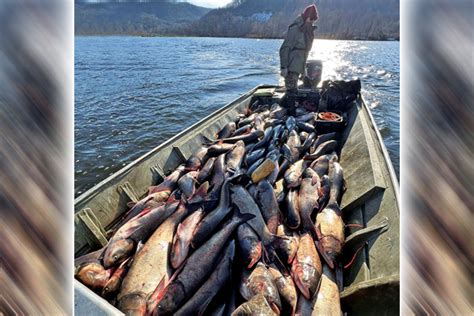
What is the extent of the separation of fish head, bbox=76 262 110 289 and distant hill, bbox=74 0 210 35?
6809 cm

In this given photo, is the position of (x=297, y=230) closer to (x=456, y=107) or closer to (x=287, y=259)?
(x=287, y=259)

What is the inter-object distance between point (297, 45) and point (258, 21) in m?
102

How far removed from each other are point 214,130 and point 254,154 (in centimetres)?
216

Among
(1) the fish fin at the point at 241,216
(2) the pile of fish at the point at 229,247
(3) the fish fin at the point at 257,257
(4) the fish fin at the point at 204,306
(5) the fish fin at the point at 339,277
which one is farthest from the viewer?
(1) the fish fin at the point at 241,216

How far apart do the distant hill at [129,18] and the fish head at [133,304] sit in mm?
68742

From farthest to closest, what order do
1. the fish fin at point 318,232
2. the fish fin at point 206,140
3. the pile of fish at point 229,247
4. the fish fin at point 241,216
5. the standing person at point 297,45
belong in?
the standing person at point 297,45 < the fish fin at point 206,140 < the fish fin at point 241,216 < the fish fin at point 318,232 < the pile of fish at point 229,247

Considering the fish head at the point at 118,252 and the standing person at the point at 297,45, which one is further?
the standing person at the point at 297,45

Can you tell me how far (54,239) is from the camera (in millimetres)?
1063

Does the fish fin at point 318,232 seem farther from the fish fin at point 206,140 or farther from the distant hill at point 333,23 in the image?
the distant hill at point 333,23

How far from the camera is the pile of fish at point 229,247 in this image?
3.02 meters

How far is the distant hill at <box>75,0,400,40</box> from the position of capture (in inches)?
2630

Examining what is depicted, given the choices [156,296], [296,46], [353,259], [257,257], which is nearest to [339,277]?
[353,259]

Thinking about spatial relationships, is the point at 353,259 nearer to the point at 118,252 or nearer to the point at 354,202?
the point at 354,202

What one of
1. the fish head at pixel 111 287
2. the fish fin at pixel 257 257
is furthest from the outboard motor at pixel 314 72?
the fish head at pixel 111 287
